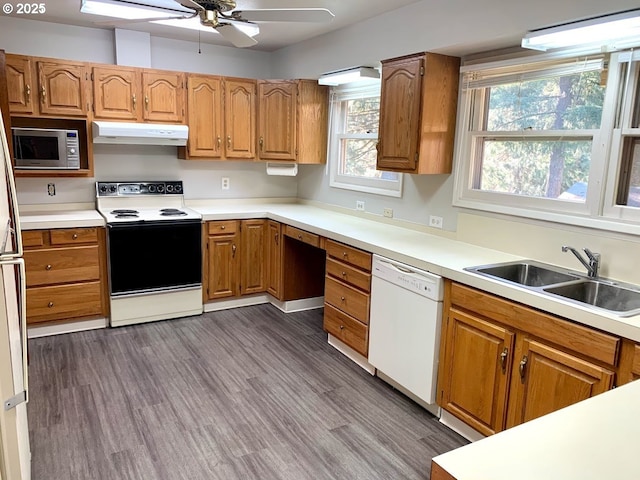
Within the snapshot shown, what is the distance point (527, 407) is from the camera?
7.27 feet

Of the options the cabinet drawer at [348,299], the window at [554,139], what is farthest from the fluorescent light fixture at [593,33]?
the cabinet drawer at [348,299]

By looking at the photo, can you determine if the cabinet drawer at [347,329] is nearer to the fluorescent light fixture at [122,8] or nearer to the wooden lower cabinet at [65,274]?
the wooden lower cabinet at [65,274]

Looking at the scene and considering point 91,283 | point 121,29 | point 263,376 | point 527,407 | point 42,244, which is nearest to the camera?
point 527,407

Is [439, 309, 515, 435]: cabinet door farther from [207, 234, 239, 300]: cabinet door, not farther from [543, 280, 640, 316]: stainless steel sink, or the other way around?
[207, 234, 239, 300]: cabinet door

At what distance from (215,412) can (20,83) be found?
2.91m

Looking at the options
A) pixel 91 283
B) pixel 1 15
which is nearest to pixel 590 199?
pixel 91 283

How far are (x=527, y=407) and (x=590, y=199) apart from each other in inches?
44.9

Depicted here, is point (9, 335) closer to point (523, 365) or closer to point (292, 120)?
point (523, 365)

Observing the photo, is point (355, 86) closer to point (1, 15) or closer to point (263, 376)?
point (263, 376)

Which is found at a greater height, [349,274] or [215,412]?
[349,274]

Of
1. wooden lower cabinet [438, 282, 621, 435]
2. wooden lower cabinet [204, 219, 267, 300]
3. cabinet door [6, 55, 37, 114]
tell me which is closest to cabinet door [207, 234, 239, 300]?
wooden lower cabinet [204, 219, 267, 300]

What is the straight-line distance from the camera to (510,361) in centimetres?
229

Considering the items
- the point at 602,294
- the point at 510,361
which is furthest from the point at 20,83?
the point at 602,294

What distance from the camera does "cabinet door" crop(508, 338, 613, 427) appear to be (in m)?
1.96
